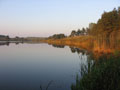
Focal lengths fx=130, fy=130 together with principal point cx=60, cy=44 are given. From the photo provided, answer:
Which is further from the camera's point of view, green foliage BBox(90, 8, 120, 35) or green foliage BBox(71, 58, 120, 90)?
green foliage BBox(90, 8, 120, 35)

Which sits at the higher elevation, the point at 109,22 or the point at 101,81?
the point at 109,22

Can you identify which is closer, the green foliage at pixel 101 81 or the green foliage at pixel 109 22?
the green foliage at pixel 101 81

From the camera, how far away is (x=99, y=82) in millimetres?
3588

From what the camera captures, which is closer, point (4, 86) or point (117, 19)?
point (4, 86)

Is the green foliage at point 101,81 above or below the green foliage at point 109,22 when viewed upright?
below

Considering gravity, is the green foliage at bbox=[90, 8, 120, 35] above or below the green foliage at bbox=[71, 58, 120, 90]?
above

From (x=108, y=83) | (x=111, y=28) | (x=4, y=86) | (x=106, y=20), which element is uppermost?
(x=106, y=20)

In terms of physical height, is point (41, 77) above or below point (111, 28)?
below

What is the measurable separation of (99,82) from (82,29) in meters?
64.7

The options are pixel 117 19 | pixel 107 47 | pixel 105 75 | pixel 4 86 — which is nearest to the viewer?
pixel 105 75

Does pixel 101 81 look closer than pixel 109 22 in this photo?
Yes

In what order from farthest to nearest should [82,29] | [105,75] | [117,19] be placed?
1. [82,29]
2. [117,19]
3. [105,75]

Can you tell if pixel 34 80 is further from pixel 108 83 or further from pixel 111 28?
pixel 111 28

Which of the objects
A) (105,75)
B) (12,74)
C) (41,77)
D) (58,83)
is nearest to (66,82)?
(58,83)
